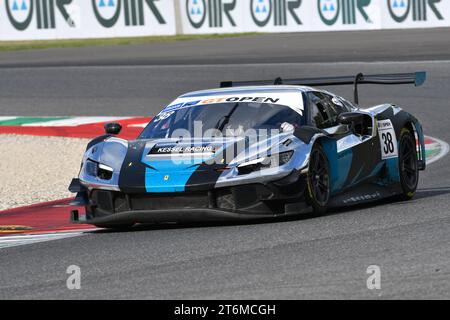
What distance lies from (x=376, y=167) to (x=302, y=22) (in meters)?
23.6

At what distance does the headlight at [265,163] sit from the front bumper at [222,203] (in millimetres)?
115

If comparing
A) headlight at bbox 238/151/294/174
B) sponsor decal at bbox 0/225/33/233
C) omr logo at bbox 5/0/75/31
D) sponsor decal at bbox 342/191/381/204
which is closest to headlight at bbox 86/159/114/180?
sponsor decal at bbox 0/225/33/233

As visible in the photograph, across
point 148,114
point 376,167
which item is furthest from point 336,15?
point 376,167

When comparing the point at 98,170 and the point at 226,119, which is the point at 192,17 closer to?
the point at 226,119

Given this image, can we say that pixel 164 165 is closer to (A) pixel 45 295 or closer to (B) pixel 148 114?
(A) pixel 45 295

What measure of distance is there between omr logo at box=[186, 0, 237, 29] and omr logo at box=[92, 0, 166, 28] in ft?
3.09

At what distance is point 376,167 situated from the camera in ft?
34.1

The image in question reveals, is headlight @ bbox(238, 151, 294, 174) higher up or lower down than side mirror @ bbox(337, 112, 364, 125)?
lower down

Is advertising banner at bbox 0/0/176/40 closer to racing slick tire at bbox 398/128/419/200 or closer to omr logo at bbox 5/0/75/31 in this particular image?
omr logo at bbox 5/0/75/31

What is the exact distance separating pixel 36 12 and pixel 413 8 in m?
10.4

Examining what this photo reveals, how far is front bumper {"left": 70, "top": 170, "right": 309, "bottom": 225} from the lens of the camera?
352 inches

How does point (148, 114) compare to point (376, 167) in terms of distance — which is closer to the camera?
point (376, 167)

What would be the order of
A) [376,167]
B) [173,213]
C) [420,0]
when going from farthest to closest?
[420,0] → [376,167] → [173,213]

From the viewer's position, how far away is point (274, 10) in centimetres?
3400
